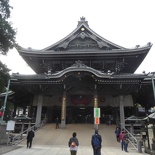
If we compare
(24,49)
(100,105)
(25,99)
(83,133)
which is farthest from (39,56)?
(83,133)

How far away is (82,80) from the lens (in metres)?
22.4

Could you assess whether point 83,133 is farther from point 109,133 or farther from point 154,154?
point 154,154

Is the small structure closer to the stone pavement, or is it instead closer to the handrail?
the handrail

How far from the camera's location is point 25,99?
2978 centimetres

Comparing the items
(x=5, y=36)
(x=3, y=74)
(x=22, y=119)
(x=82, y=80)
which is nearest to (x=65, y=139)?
(x=22, y=119)

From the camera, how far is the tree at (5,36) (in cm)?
1011

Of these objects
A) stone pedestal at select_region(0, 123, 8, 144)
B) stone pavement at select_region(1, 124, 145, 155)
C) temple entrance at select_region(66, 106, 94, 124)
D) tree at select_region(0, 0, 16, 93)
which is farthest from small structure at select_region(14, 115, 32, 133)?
tree at select_region(0, 0, 16, 93)

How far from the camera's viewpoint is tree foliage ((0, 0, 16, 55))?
33.1ft

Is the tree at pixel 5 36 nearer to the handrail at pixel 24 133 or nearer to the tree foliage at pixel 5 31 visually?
the tree foliage at pixel 5 31

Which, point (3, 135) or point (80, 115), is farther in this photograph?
point (80, 115)

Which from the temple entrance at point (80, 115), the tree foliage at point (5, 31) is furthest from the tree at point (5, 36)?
the temple entrance at point (80, 115)

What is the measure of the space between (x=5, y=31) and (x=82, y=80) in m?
13.7

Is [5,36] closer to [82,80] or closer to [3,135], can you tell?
[3,135]

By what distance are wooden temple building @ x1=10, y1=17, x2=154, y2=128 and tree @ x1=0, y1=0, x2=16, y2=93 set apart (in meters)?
10.6
